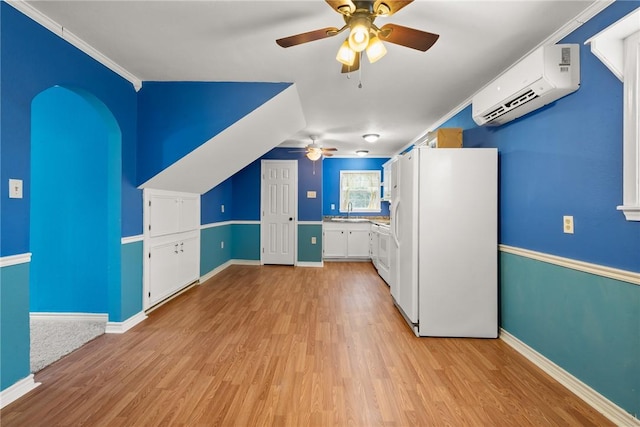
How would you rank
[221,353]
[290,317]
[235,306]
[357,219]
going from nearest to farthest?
[221,353]
[290,317]
[235,306]
[357,219]

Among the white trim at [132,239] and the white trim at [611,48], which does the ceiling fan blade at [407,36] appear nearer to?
the white trim at [611,48]

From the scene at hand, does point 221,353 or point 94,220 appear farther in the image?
point 94,220

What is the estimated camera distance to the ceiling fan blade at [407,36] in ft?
5.54

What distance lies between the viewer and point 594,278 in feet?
6.15

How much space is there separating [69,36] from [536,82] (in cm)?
348

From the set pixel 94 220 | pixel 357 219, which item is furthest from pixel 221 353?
pixel 357 219

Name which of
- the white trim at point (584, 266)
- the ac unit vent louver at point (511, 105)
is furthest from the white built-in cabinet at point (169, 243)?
the white trim at point (584, 266)

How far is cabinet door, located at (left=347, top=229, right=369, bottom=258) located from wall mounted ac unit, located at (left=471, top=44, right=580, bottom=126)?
407cm

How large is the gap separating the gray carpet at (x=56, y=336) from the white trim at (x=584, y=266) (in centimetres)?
391

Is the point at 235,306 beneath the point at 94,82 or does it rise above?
beneath

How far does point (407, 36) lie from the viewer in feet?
5.75

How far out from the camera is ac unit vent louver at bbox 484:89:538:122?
7.30 ft

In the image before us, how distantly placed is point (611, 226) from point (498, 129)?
1488 millimetres

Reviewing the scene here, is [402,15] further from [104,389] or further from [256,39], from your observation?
[104,389]
